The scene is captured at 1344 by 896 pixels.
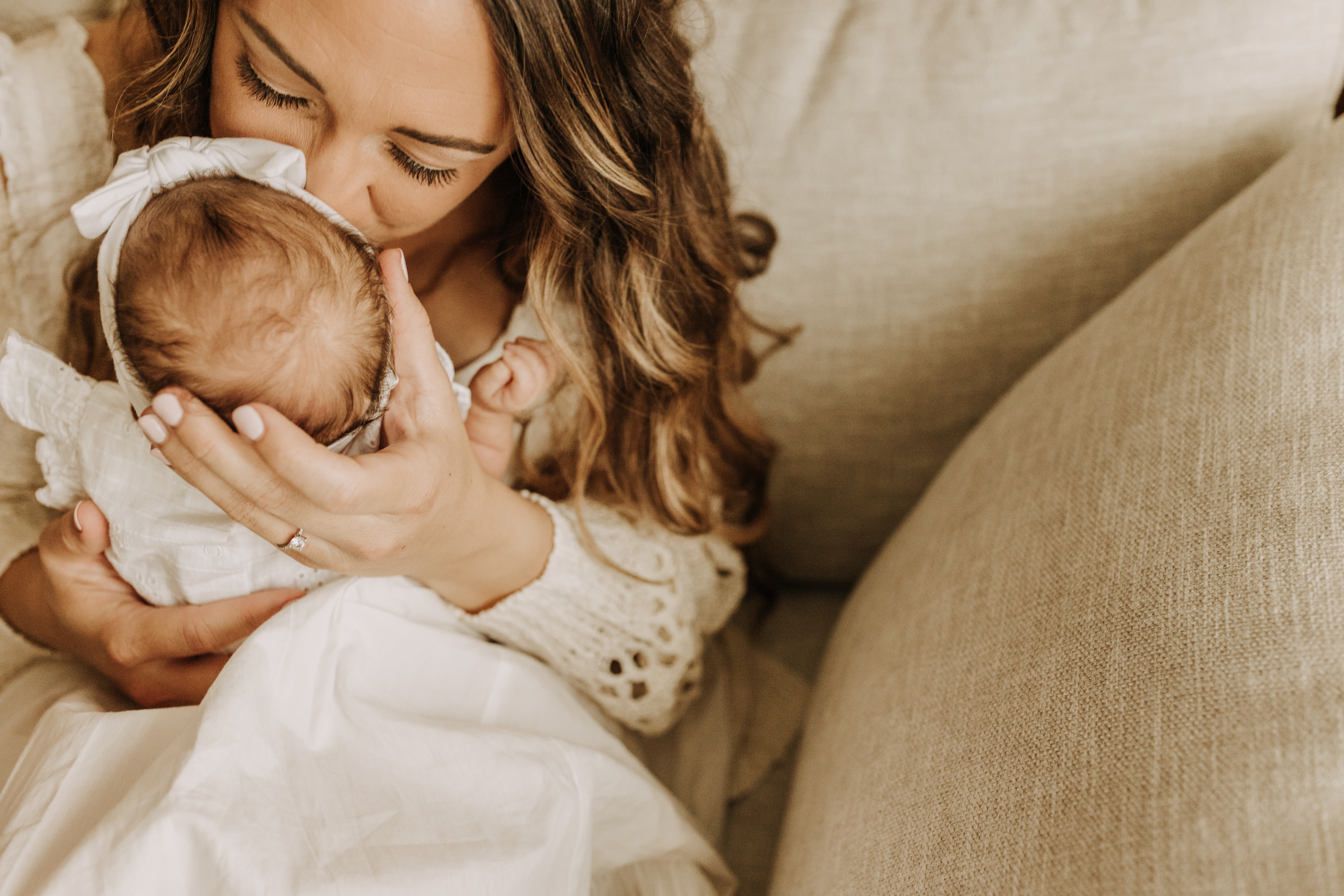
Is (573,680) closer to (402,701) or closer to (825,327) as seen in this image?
(402,701)

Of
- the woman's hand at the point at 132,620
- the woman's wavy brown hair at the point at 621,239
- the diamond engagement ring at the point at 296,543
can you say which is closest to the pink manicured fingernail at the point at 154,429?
the diamond engagement ring at the point at 296,543

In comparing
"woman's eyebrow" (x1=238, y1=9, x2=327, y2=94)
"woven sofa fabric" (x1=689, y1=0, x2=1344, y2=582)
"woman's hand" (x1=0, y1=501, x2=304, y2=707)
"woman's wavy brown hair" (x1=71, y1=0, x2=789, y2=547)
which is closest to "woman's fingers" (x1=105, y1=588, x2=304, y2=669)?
"woman's hand" (x1=0, y1=501, x2=304, y2=707)

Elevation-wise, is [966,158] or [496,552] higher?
[966,158]

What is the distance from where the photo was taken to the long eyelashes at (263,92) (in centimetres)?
70

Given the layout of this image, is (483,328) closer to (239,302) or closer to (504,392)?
(504,392)

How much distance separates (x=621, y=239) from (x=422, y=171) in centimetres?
20

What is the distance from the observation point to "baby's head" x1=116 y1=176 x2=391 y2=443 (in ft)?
1.96

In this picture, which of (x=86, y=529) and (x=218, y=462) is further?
(x=86, y=529)

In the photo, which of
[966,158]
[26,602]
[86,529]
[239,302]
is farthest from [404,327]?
[966,158]

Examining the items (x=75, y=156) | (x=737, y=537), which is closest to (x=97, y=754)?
(x=75, y=156)

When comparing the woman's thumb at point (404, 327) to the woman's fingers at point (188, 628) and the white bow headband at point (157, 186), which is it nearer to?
the white bow headband at point (157, 186)

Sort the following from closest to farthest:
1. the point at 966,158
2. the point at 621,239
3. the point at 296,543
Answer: the point at 296,543
the point at 621,239
the point at 966,158

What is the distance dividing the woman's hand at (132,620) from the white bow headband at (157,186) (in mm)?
163

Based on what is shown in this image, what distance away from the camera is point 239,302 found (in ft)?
1.95
